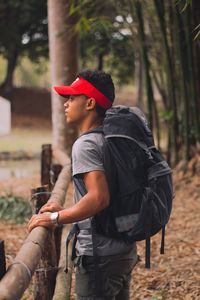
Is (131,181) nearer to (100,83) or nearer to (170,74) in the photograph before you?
(100,83)

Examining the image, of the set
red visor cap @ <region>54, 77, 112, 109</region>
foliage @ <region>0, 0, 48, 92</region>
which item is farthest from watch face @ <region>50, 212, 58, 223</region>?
foliage @ <region>0, 0, 48, 92</region>

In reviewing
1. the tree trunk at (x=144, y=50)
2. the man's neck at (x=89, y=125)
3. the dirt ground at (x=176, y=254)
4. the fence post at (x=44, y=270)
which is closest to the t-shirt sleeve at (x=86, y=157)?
the man's neck at (x=89, y=125)

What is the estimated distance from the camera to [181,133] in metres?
7.75

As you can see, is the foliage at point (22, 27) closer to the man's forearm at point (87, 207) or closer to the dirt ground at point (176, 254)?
the dirt ground at point (176, 254)

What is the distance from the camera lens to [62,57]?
7438 millimetres

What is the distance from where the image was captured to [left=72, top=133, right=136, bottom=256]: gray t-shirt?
2.09m

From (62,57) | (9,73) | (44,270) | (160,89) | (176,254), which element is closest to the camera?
(44,270)

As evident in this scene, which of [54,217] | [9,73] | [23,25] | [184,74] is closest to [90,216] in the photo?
[54,217]

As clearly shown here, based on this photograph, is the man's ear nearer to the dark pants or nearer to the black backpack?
the black backpack

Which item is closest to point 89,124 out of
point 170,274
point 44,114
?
point 170,274

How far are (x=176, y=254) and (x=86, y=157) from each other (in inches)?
108

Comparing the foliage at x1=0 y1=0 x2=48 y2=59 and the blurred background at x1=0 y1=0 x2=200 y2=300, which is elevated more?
the foliage at x1=0 y1=0 x2=48 y2=59

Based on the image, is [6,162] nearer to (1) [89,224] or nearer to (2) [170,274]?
(2) [170,274]

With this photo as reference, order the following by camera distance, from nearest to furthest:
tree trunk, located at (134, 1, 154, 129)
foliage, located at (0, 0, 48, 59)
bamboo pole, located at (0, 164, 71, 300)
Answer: bamboo pole, located at (0, 164, 71, 300), tree trunk, located at (134, 1, 154, 129), foliage, located at (0, 0, 48, 59)
